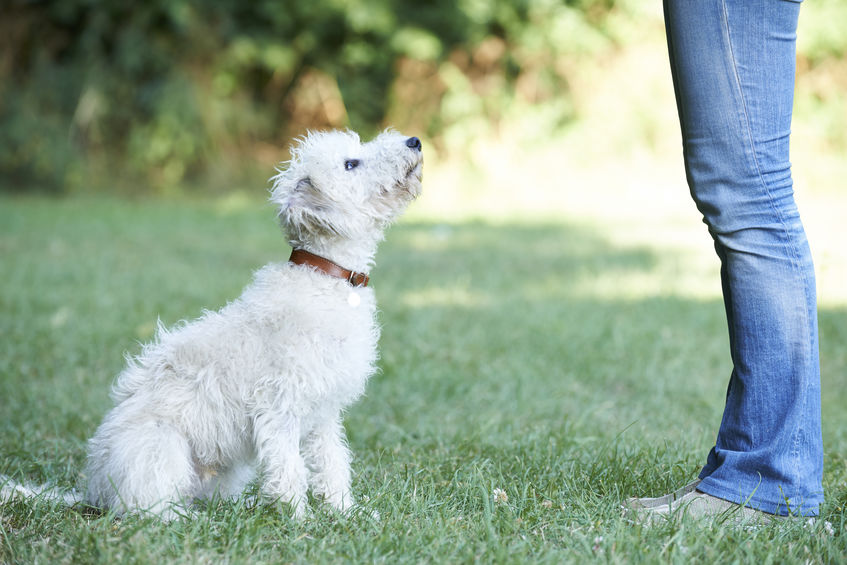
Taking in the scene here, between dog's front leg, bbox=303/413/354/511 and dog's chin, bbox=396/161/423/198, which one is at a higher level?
dog's chin, bbox=396/161/423/198

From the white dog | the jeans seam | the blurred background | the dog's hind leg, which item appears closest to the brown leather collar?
the white dog

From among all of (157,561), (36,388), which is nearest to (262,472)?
(157,561)

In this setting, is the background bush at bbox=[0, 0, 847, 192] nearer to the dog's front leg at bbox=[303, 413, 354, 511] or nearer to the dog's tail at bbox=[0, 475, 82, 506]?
the dog's tail at bbox=[0, 475, 82, 506]

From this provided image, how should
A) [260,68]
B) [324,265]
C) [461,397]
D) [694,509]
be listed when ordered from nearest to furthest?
[694,509] → [324,265] → [461,397] → [260,68]

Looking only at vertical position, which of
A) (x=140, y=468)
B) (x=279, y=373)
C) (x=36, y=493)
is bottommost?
(x=36, y=493)

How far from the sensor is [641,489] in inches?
112

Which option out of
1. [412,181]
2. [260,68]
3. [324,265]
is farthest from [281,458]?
[260,68]

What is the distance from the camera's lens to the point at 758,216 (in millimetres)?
2371

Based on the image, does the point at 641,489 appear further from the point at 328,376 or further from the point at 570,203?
the point at 570,203

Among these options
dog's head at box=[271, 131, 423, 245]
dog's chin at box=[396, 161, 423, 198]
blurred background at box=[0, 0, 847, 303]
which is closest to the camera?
dog's head at box=[271, 131, 423, 245]

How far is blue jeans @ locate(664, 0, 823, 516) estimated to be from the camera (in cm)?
232

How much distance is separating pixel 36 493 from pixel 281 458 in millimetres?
831

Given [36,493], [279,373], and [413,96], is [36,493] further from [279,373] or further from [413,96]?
[413,96]

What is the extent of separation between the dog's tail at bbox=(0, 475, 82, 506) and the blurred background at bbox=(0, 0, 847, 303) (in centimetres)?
966
